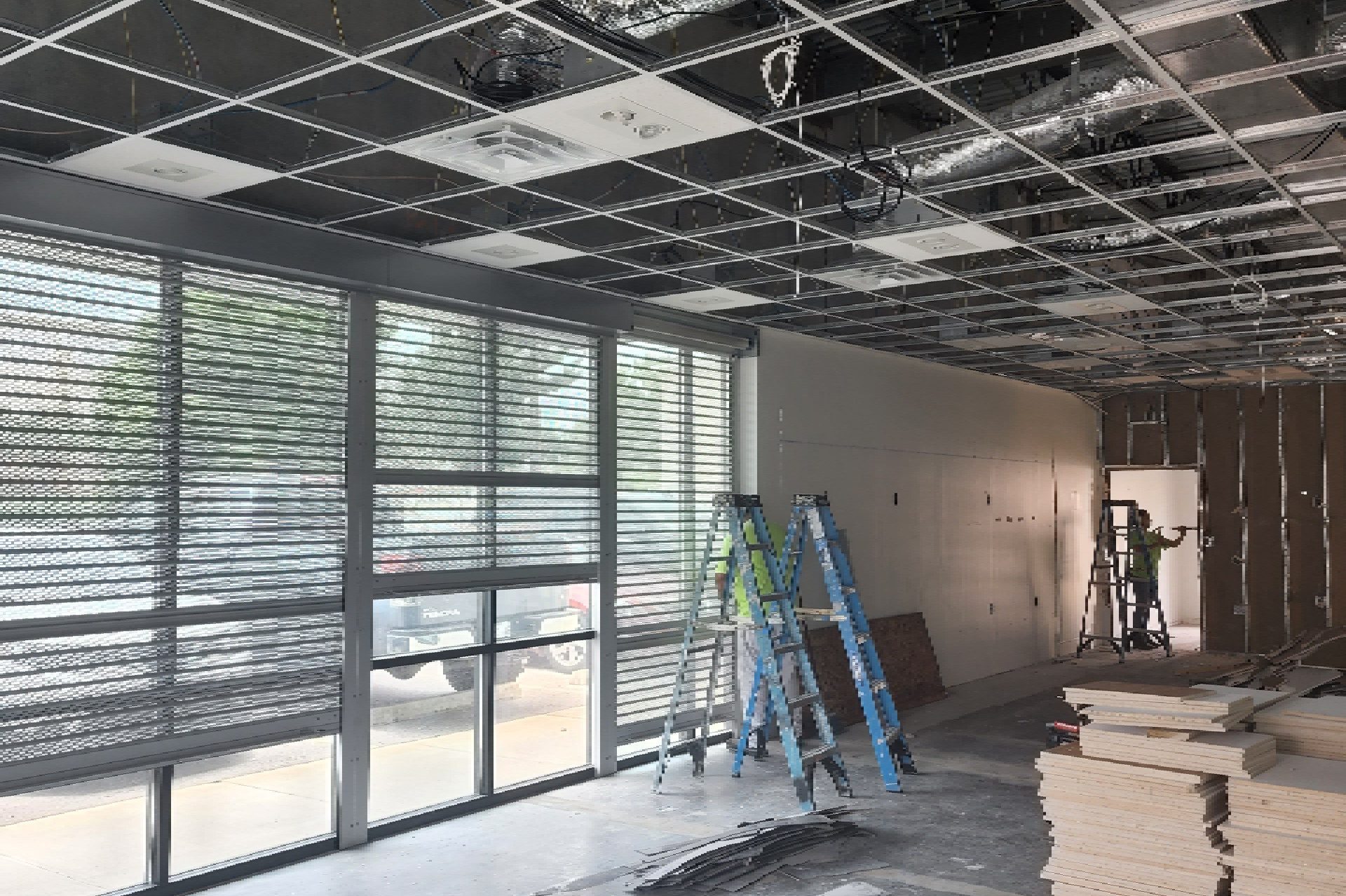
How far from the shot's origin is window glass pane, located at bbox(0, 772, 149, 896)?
464cm

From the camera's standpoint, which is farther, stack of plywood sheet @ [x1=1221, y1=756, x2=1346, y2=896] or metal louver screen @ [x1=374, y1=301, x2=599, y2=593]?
metal louver screen @ [x1=374, y1=301, x2=599, y2=593]

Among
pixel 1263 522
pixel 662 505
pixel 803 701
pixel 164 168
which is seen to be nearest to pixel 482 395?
pixel 662 505

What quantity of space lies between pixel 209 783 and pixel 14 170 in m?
2.80

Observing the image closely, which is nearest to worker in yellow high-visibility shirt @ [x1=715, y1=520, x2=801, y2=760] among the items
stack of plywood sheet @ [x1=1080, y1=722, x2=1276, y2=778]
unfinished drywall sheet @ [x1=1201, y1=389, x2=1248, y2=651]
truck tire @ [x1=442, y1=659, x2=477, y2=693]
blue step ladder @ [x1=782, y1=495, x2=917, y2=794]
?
blue step ladder @ [x1=782, y1=495, x2=917, y2=794]

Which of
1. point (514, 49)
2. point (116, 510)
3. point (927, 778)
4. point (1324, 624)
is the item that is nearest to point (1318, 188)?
point (514, 49)

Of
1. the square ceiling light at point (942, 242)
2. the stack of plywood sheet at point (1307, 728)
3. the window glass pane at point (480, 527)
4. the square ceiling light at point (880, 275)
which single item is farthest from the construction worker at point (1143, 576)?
the stack of plywood sheet at point (1307, 728)

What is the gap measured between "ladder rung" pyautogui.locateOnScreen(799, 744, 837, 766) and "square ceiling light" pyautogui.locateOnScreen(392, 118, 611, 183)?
3.65m

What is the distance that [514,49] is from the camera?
382 cm

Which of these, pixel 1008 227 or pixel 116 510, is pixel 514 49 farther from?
pixel 1008 227

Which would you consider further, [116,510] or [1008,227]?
[1008,227]

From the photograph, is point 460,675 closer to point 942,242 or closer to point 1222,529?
point 942,242

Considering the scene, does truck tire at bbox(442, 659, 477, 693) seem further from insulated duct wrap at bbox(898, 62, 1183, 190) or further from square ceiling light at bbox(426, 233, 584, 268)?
insulated duct wrap at bbox(898, 62, 1183, 190)

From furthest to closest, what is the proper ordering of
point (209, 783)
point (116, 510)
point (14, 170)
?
point (209, 783) < point (116, 510) < point (14, 170)

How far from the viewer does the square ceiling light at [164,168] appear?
440cm
